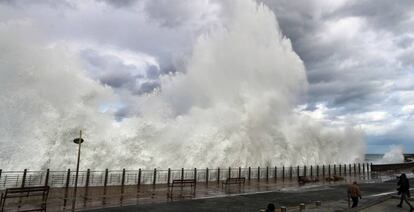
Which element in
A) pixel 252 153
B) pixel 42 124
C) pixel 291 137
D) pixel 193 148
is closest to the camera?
pixel 42 124

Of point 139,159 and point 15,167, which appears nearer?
point 15,167

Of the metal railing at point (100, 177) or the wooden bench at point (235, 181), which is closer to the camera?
the metal railing at point (100, 177)

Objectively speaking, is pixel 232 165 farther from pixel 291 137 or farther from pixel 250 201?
pixel 250 201

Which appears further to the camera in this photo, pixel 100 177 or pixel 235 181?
pixel 100 177

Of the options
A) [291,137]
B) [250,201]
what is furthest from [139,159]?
[291,137]

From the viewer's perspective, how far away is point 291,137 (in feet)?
137

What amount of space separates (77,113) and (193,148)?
11.6m

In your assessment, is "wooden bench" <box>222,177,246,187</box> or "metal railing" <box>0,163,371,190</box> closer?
"metal railing" <box>0,163,371,190</box>

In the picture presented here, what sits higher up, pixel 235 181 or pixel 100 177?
pixel 235 181

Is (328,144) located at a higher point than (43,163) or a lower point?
higher

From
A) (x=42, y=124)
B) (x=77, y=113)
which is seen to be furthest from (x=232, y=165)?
(x=42, y=124)

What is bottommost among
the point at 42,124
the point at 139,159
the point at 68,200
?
the point at 68,200

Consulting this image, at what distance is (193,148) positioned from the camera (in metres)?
32.3

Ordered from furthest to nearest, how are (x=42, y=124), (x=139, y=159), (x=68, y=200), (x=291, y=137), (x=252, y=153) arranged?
(x=291, y=137) < (x=252, y=153) < (x=139, y=159) < (x=42, y=124) < (x=68, y=200)
